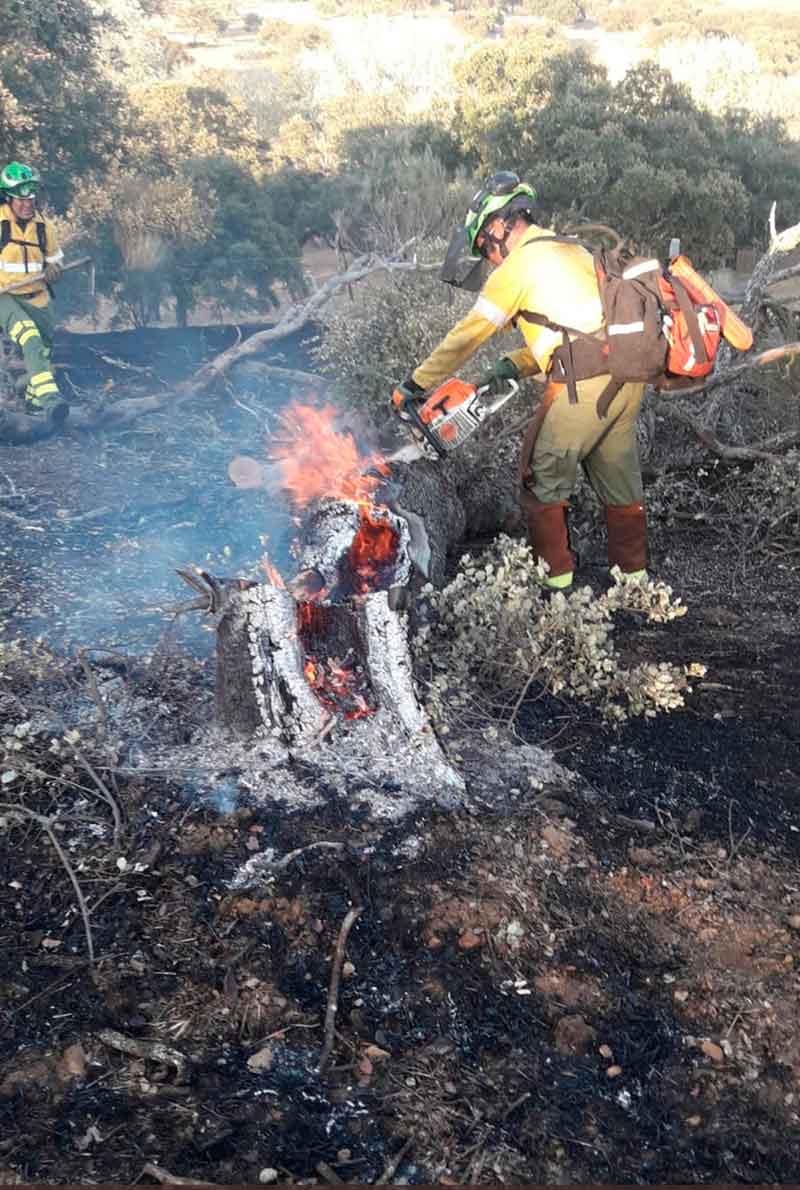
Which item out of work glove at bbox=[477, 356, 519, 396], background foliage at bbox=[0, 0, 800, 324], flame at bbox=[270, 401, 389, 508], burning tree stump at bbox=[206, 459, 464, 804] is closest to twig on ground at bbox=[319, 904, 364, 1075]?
burning tree stump at bbox=[206, 459, 464, 804]

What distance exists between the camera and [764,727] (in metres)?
4.20

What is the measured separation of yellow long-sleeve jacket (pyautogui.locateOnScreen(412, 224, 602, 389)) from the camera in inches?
171

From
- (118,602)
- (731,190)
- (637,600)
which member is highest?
(731,190)

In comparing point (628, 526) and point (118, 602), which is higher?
point (628, 526)

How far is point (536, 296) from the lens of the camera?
14.4 ft

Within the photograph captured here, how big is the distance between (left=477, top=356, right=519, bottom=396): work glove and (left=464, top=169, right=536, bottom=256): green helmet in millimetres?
629

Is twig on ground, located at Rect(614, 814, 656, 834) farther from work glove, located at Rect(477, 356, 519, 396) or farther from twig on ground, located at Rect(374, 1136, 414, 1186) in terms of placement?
work glove, located at Rect(477, 356, 519, 396)

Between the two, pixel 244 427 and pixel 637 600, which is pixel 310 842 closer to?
pixel 637 600

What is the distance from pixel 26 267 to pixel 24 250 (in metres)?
0.14

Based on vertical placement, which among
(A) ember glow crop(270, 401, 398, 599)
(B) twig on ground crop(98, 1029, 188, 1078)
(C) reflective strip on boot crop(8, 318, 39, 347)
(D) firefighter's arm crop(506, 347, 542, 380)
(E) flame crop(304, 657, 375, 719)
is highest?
(D) firefighter's arm crop(506, 347, 542, 380)

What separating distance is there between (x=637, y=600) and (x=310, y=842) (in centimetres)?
213

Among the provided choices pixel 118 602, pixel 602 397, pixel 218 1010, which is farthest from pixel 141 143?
pixel 218 1010

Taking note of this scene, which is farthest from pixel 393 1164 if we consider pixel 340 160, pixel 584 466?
pixel 340 160

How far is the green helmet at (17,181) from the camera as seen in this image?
25.1 ft
